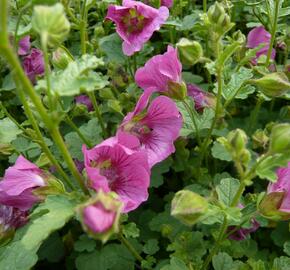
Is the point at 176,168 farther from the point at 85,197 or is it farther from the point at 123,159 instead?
the point at 85,197

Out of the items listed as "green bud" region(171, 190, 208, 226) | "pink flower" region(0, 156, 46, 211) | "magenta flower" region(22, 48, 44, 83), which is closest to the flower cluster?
"magenta flower" region(22, 48, 44, 83)

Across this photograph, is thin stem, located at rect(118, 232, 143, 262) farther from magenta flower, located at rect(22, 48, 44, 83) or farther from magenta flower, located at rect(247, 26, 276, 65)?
magenta flower, located at rect(247, 26, 276, 65)

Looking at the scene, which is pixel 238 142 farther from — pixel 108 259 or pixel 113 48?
pixel 113 48

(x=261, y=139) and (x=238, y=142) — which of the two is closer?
(x=238, y=142)

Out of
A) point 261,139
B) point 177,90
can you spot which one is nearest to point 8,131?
point 177,90

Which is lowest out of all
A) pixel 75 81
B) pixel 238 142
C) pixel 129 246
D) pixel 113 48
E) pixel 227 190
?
pixel 129 246

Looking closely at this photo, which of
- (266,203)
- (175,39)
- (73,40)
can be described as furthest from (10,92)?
(266,203)

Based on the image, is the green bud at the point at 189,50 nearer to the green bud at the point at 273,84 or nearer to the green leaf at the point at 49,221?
the green bud at the point at 273,84
